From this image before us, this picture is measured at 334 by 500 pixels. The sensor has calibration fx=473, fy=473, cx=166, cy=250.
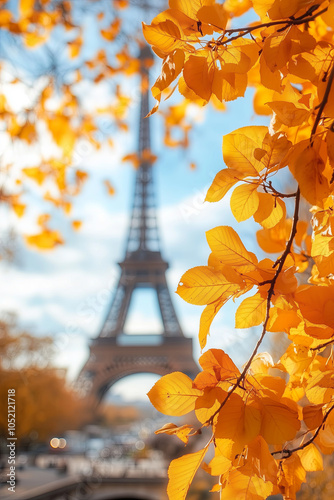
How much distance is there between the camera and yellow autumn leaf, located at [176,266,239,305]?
0.34 m

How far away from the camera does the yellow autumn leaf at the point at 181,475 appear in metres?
0.34

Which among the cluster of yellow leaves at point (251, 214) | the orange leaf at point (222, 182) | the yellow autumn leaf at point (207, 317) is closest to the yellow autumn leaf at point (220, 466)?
the cluster of yellow leaves at point (251, 214)

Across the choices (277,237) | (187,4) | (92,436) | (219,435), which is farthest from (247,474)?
(92,436)

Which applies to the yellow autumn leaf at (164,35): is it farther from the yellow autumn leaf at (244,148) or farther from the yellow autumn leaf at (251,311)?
the yellow autumn leaf at (251,311)

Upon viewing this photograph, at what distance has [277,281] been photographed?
34 cm

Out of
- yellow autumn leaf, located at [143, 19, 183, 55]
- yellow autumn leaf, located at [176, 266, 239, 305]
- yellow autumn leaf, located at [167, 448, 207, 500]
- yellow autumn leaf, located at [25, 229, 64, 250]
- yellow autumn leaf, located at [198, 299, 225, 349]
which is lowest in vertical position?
yellow autumn leaf, located at [25, 229, 64, 250]

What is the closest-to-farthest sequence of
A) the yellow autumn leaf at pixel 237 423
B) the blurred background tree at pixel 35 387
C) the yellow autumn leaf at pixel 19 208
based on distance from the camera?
the yellow autumn leaf at pixel 237 423
the yellow autumn leaf at pixel 19 208
the blurred background tree at pixel 35 387

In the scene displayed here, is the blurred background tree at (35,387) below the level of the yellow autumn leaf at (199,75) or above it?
below

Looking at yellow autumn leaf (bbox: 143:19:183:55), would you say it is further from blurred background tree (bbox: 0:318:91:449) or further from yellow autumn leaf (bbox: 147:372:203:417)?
blurred background tree (bbox: 0:318:91:449)

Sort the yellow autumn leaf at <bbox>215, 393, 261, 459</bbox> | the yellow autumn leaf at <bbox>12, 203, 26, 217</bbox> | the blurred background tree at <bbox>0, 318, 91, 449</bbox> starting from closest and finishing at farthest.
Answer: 1. the yellow autumn leaf at <bbox>215, 393, 261, 459</bbox>
2. the yellow autumn leaf at <bbox>12, 203, 26, 217</bbox>
3. the blurred background tree at <bbox>0, 318, 91, 449</bbox>

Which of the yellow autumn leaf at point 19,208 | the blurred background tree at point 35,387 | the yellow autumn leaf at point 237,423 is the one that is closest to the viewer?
the yellow autumn leaf at point 237,423

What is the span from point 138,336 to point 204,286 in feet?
35.3

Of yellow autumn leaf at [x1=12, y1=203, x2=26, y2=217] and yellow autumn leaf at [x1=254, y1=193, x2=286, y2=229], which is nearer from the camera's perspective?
yellow autumn leaf at [x1=254, y1=193, x2=286, y2=229]

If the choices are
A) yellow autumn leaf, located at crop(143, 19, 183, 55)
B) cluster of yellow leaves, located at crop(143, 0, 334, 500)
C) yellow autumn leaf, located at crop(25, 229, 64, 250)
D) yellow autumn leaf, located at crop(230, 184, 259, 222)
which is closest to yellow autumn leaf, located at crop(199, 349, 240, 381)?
cluster of yellow leaves, located at crop(143, 0, 334, 500)
